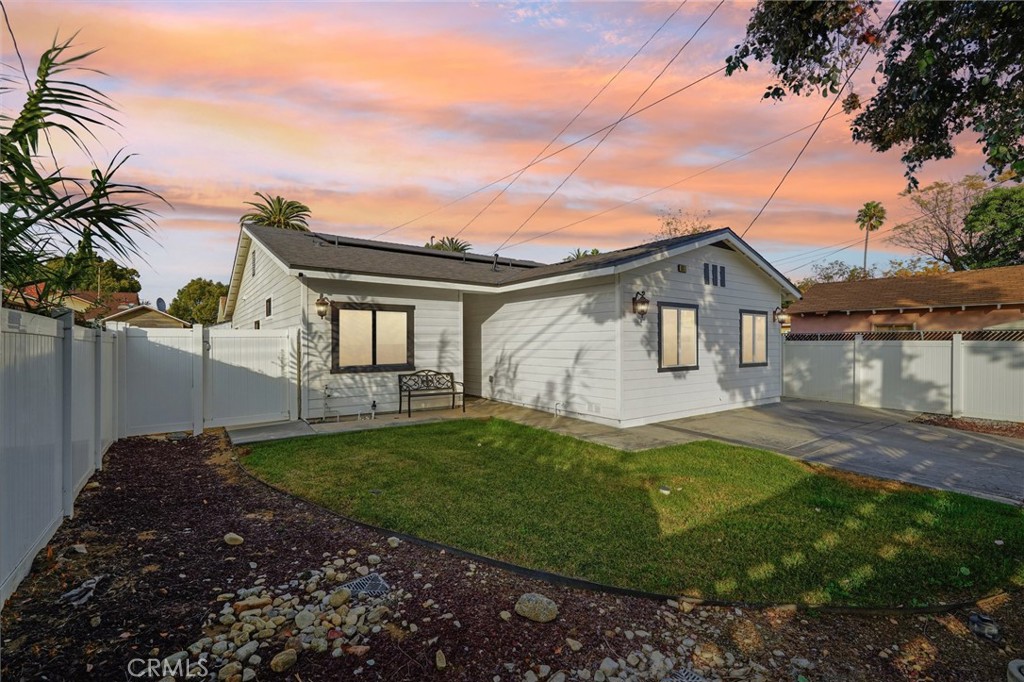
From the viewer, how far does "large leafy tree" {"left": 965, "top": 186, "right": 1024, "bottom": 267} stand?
19875 mm

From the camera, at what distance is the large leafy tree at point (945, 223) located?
2338 centimetres

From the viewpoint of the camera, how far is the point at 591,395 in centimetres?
895

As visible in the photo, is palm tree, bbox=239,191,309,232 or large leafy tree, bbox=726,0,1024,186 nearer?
large leafy tree, bbox=726,0,1024,186

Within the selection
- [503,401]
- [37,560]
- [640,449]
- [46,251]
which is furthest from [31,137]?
[503,401]

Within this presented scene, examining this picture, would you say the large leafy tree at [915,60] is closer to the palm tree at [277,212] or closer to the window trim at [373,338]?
the window trim at [373,338]

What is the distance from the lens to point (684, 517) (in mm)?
4230

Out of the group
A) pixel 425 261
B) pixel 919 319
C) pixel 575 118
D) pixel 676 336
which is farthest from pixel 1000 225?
pixel 425 261

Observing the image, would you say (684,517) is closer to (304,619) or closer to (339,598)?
(339,598)

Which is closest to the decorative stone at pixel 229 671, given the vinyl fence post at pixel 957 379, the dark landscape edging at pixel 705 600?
the dark landscape edging at pixel 705 600

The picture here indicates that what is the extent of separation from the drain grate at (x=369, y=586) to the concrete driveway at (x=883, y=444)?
6.13 metres

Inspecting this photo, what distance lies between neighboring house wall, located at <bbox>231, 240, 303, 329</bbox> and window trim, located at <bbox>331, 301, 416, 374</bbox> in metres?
0.69

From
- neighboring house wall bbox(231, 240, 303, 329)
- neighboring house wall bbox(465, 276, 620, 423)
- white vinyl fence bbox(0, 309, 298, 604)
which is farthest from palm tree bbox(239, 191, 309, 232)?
white vinyl fence bbox(0, 309, 298, 604)

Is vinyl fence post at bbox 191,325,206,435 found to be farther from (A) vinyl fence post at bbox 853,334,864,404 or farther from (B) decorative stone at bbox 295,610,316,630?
(A) vinyl fence post at bbox 853,334,864,404

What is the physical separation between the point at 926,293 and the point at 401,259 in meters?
19.1
